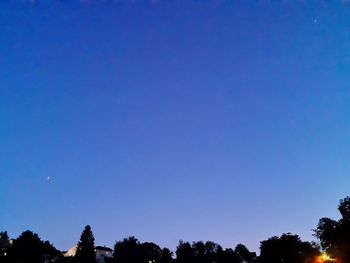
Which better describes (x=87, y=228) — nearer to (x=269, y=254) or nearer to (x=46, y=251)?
(x=46, y=251)

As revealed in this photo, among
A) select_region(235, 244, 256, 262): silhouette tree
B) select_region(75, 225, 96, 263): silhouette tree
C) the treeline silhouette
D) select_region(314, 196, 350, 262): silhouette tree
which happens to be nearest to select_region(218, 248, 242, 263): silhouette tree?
the treeline silhouette

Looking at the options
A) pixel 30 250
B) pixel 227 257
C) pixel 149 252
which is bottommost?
pixel 227 257

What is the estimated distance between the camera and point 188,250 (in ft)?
504

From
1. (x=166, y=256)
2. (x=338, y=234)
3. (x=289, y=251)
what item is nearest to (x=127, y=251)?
(x=166, y=256)

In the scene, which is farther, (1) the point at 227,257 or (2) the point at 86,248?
(1) the point at 227,257

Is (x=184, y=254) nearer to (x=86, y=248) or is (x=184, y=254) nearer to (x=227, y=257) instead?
(x=227, y=257)

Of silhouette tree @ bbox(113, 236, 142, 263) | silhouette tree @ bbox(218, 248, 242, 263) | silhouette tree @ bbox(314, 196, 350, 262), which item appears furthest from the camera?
silhouette tree @ bbox(218, 248, 242, 263)

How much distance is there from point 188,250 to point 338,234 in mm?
81236

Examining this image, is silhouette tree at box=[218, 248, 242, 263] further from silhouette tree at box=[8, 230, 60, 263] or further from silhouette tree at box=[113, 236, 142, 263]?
silhouette tree at box=[8, 230, 60, 263]

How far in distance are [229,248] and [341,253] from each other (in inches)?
3179

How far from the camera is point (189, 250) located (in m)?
154

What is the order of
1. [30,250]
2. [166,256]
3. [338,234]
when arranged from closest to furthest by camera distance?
1. [338,234]
2. [30,250]
3. [166,256]

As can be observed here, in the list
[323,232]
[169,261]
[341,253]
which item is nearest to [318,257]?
[323,232]

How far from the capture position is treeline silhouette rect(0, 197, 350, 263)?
3425 inches
